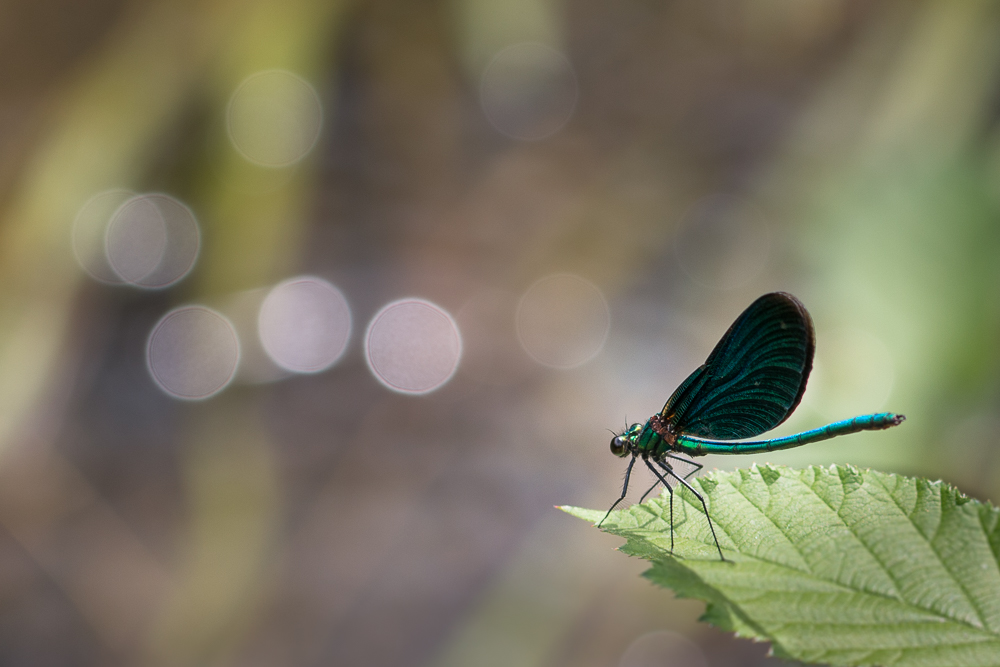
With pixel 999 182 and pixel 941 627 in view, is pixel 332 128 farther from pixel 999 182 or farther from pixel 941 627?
pixel 941 627

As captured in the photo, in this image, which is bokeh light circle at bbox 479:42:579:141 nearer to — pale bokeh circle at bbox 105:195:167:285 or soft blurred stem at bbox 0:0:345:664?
soft blurred stem at bbox 0:0:345:664

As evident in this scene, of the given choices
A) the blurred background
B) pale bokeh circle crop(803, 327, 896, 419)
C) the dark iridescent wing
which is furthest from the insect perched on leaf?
A: pale bokeh circle crop(803, 327, 896, 419)

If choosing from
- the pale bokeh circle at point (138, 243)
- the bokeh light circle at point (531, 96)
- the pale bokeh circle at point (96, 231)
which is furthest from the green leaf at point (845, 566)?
the bokeh light circle at point (531, 96)

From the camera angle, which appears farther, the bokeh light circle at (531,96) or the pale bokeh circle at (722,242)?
the bokeh light circle at (531,96)

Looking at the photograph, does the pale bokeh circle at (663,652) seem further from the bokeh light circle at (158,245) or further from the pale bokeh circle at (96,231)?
the pale bokeh circle at (96,231)

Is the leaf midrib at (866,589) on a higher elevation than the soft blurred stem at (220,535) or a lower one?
higher

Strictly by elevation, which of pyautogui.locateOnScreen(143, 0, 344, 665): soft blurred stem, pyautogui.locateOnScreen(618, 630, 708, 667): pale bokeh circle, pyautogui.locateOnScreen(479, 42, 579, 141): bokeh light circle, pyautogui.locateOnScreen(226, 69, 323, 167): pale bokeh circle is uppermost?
pyautogui.locateOnScreen(479, 42, 579, 141): bokeh light circle
